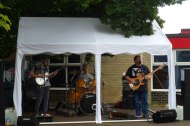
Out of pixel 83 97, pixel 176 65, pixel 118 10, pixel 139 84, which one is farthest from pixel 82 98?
pixel 176 65

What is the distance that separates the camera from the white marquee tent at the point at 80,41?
45.0 ft

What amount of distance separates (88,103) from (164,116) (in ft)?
8.51


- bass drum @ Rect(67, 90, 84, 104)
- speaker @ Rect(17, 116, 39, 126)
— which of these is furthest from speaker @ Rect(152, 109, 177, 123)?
speaker @ Rect(17, 116, 39, 126)

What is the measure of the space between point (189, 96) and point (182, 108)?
0.46 m

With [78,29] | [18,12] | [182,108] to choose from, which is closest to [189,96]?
[182,108]

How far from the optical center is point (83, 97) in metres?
15.1

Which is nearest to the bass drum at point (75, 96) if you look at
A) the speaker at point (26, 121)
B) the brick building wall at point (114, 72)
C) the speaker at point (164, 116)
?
the speaker at point (164, 116)

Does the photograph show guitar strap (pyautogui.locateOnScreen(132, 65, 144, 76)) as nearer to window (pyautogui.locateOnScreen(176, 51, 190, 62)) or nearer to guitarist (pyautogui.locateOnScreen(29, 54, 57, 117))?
guitarist (pyautogui.locateOnScreen(29, 54, 57, 117))

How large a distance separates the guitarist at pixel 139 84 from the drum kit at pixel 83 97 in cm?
134

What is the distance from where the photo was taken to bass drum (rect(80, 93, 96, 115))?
15148mm

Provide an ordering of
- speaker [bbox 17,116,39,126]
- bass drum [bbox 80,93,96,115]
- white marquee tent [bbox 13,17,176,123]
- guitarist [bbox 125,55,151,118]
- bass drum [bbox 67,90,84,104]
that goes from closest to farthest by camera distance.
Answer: speaker [bbox 17,116,39,126] → white marquee tent [bbox 13,17,176,123] → guitarist [bbox 125,55,151,118] → bass drum [bbox 80,93,96,115] → bass drum [bbox 67,90,84,104]

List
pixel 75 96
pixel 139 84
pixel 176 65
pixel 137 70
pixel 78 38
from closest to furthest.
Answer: pixel 78 38 → pixel 139 84 → pixel 137 70 → pixel 75 96 → pixel 176 65

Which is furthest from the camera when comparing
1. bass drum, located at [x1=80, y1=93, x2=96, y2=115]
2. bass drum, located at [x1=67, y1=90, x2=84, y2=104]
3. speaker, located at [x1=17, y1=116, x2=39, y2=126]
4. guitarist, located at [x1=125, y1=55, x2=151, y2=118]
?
bass drum, located at [x1=67, y1=90, x2=84, y2=104]

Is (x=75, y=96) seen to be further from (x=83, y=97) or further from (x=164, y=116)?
(x=164, y=116)
